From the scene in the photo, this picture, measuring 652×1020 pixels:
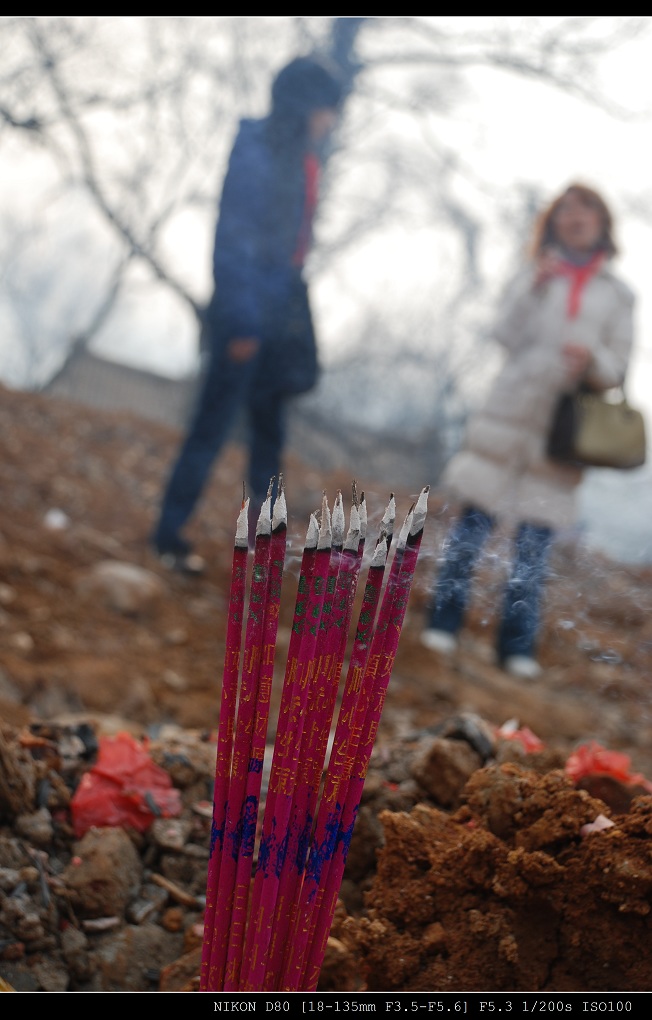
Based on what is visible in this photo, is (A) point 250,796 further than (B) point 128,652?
No

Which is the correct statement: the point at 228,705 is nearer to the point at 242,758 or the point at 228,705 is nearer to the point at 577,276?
the point at 242,758

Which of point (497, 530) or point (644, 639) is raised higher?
point (497, 530)

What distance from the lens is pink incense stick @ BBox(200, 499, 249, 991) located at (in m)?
0.91

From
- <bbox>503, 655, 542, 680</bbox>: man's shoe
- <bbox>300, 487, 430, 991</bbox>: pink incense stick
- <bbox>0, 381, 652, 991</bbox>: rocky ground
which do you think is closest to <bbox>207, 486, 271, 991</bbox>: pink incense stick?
<bbox>300, 487, 430, 991</bbox>: pink incense stick

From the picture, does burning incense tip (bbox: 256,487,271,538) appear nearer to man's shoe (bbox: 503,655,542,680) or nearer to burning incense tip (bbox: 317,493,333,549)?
burning incense tip (bbox: 317,493,333,549)

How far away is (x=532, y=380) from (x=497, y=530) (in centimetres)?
63

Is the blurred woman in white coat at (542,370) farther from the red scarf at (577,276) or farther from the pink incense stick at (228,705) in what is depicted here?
the pink incense stick at (228,705)

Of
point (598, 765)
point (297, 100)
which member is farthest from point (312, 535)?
point (297, 100)

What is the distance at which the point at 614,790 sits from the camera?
1424 mm

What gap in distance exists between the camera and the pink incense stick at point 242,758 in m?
0.92

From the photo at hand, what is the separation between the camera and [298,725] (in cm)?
95

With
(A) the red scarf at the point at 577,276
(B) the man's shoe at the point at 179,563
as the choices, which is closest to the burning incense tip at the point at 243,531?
(A) the red scarf at the point at 577,276

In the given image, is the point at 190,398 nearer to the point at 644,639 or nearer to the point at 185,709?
the point at 644,639
